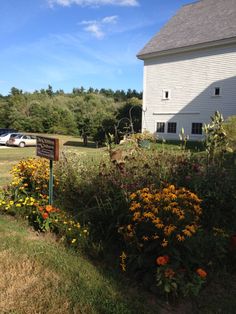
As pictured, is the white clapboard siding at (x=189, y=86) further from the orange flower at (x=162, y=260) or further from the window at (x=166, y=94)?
the orange flower at (x=162, y=260)

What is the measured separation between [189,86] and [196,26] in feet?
15.8

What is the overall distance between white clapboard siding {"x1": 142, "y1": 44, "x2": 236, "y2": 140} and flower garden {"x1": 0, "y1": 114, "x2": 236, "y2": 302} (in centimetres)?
1607

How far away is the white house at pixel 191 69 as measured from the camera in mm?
20828

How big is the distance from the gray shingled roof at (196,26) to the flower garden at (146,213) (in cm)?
1796

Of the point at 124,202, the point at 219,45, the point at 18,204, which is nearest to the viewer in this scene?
the point at 124,202

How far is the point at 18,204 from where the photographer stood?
475 cm

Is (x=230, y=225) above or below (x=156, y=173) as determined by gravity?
below

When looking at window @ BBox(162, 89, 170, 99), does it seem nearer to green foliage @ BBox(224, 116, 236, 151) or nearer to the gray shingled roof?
the gray shingled roof

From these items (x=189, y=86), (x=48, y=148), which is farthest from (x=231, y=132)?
(x=189, y=86)

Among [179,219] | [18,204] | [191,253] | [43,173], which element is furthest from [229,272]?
[43,173]

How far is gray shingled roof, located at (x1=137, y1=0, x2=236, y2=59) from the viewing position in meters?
21.5

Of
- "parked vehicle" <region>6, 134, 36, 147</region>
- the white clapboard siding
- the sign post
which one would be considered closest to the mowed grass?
the sign post

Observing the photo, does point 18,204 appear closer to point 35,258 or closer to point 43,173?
point 43,173

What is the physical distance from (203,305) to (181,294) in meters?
0.21
